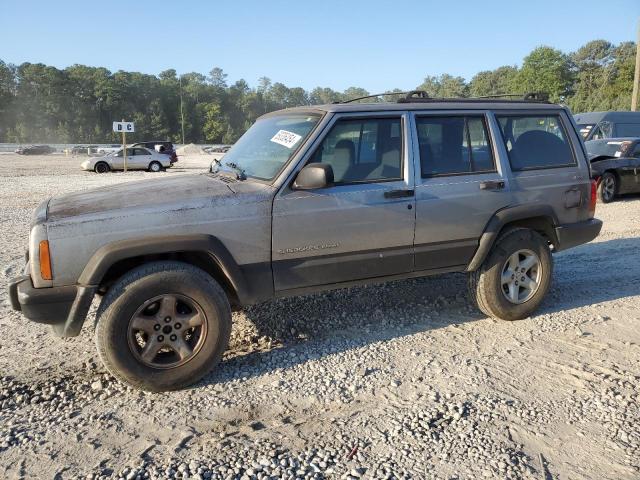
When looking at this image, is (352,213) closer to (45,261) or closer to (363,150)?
(363,150)

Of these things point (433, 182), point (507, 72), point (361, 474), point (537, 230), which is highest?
point (507, 72)

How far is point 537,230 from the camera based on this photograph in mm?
4898

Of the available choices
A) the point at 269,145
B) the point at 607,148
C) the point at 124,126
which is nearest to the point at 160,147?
the point at 124,126

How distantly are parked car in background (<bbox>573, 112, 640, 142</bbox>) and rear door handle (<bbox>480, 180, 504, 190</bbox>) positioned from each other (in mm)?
15755

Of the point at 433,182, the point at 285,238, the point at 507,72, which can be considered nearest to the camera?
the point at 285,238

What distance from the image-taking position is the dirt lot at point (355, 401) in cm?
272

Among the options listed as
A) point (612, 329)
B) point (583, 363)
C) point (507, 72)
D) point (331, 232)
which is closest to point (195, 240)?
point (331, 232)

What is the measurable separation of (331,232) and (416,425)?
1.49 meters

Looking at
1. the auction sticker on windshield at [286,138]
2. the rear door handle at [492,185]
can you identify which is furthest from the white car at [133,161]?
the rear door handle at [492,185]

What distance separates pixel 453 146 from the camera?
437cm

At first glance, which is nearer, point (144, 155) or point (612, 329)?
point (612, 329)

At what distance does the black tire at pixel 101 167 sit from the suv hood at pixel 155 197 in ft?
82.0

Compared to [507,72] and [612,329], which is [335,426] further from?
[507,72]

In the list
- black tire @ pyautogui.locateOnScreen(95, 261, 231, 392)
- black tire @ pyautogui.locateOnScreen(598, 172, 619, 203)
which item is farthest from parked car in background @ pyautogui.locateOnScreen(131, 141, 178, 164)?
black tire @ pyautogui.locateOnScreen(95, 261, 231, 392)
